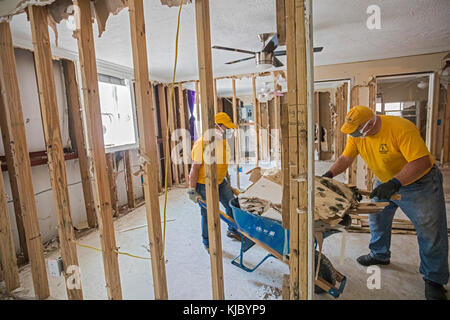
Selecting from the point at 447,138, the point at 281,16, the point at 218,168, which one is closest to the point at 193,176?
the point at 218,168

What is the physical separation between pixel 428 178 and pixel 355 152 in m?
0.55

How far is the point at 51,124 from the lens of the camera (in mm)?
1522

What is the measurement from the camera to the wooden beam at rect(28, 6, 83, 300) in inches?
56.7

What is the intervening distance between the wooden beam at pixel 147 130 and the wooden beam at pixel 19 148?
44.8 inches

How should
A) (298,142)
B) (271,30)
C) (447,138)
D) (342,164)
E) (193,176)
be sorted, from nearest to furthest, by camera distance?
1. (298,142)
2. (342,164)
3. (193,176)
4. (271,30)
5. (447,138)

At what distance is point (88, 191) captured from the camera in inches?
127

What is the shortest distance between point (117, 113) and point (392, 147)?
3581mm

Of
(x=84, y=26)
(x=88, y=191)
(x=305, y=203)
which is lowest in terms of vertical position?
(x=88, y=191)

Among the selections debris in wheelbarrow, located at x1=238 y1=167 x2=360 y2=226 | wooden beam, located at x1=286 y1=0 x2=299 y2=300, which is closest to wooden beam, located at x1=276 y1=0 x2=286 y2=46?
wooden beam, located at x1=286 y1=0 x2=299 y2=300

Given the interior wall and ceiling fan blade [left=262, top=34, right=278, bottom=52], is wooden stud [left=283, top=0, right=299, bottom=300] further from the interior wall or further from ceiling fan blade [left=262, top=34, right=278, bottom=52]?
the interior wall

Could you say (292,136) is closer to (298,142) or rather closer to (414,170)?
(298,142)

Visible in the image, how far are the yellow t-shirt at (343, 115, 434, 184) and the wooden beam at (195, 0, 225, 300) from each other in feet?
4.71
